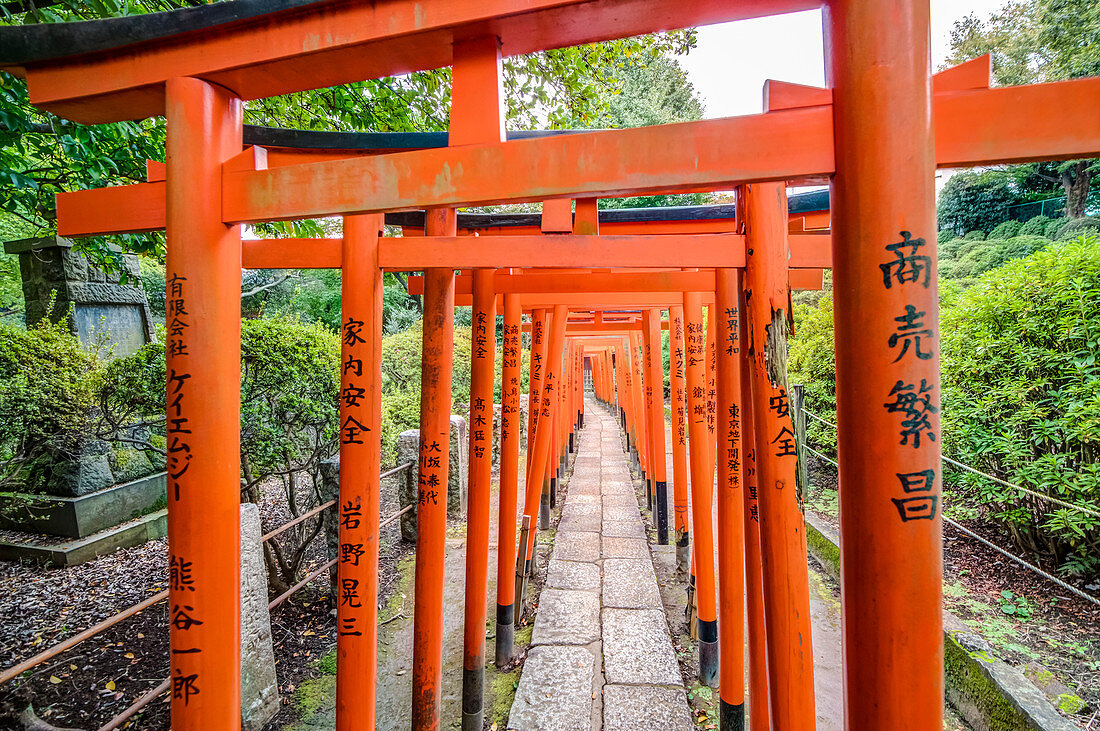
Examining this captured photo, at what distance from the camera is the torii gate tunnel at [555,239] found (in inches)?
40.9

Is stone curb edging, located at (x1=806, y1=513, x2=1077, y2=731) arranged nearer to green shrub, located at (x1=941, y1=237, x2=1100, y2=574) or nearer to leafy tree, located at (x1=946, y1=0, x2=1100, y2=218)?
green shrub, located at (x1=941, y1=237, x2=1100, y2=574)

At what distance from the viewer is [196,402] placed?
1574mm

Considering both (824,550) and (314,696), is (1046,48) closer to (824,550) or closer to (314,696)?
(824,550)

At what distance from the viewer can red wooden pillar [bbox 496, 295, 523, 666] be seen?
4.10 metres

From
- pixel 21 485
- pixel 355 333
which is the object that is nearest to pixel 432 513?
pixel 355 333

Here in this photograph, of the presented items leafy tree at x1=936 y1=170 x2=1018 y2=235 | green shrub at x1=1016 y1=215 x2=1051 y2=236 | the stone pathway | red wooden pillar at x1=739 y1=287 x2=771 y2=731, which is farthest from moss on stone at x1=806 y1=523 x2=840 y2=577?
leafy tree at x1=936 y1=170 x2=1018 y2=235

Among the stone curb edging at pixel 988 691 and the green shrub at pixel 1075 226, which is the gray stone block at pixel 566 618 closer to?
the stone curb edging at pixel 988 691

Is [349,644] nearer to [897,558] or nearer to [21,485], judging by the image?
[897,558]

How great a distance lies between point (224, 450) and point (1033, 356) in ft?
18.8

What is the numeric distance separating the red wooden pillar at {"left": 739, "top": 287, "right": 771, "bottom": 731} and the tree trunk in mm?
17336

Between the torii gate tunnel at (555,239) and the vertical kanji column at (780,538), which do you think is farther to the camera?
the vertical kanji column at (780,538)

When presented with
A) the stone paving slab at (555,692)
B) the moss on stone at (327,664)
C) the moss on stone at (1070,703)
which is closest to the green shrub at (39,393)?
the moss on stone at (327,664)

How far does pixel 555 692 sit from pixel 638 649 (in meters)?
0.98

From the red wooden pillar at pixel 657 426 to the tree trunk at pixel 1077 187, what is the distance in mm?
13789
